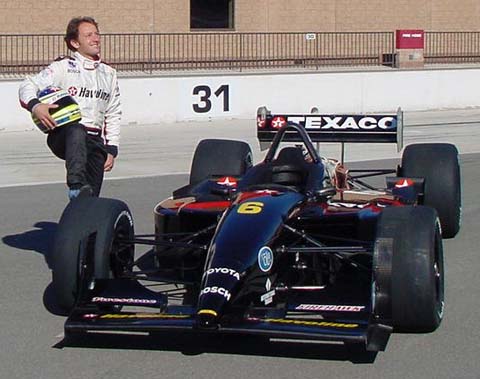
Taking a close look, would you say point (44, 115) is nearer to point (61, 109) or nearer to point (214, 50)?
point (61, 109)


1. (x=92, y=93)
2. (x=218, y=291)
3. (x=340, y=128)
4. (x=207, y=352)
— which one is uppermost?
(x=92, y=93)

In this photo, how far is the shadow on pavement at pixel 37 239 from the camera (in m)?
9.47

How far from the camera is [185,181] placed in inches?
544

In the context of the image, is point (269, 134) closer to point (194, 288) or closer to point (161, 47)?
point (194, 288)

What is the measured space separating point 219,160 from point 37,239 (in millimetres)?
1704

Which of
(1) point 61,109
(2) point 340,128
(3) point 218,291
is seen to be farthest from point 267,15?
(3) point 218,291

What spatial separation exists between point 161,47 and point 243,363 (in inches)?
879

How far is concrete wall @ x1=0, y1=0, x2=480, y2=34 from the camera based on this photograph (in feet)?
88.3

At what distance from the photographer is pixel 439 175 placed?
9469mm

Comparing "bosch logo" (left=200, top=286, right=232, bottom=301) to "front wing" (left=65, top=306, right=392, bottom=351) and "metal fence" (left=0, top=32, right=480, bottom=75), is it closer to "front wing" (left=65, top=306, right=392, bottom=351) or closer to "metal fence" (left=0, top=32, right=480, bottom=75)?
"front wing" (left=65, top=306, right=392, bottom=351)

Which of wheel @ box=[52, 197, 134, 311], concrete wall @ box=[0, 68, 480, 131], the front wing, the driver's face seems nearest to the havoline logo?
the driver's face

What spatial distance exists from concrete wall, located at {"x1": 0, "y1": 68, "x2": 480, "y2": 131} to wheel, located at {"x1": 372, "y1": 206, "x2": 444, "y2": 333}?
570 inches

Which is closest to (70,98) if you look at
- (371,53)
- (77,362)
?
(77,362)

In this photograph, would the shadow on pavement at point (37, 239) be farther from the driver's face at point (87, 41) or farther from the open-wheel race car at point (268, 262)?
the driver's face at point (87, 41)
